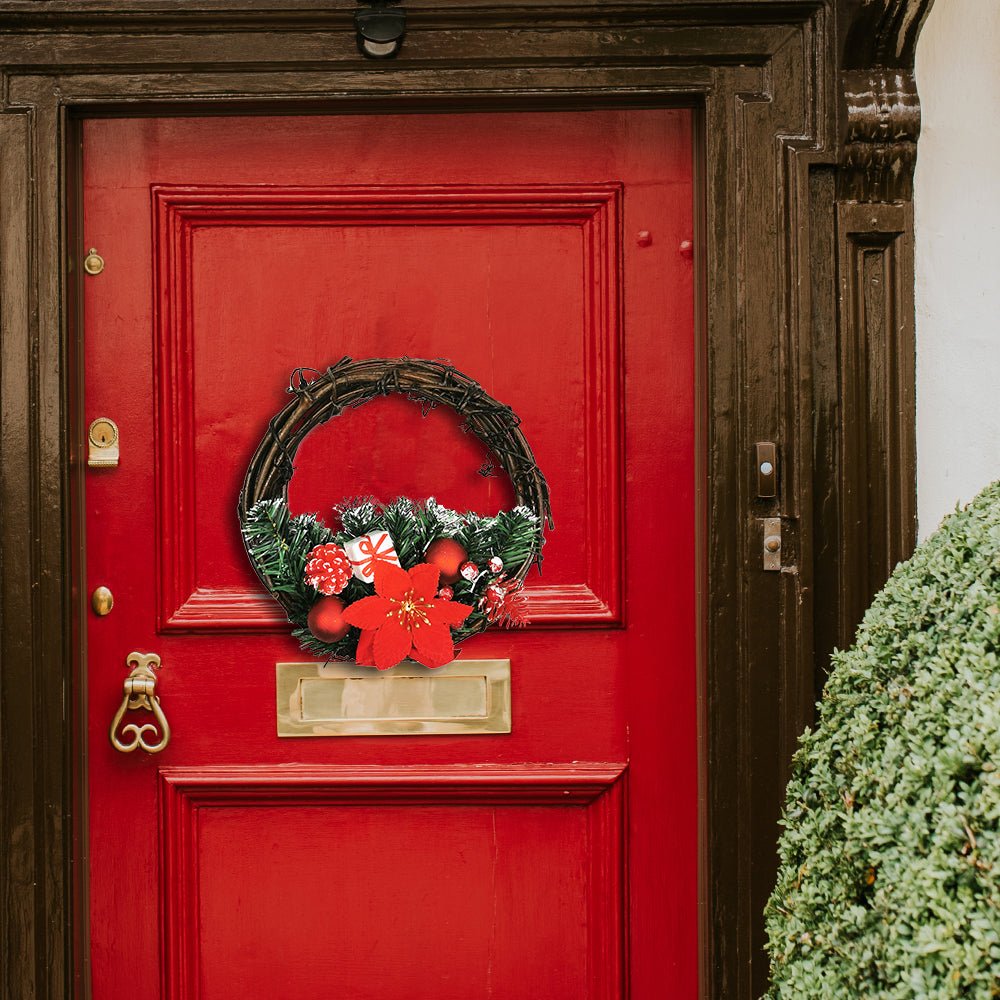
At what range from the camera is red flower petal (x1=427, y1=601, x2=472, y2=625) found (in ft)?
6.66

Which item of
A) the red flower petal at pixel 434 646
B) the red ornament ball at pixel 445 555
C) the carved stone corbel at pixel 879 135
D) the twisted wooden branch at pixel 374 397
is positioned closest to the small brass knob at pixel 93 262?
the twisted wooden branch at pixel 374 397

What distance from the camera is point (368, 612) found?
2020 millimetres

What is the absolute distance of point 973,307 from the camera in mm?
2006

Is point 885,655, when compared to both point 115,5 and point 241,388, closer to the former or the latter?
point 241,388

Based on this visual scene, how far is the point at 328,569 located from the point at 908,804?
123 centimetres

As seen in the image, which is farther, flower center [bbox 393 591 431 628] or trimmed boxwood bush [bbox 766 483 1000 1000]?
flower center [bbox 393 591 431 628]

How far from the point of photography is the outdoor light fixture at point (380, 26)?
1894 mm

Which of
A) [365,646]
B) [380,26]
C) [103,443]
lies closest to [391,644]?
[365,646]

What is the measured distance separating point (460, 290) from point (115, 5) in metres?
0.90

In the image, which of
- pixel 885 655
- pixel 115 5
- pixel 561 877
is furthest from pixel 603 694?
pixel 115 5

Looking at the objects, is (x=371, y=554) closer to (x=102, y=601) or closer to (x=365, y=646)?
(x=365, y=646)

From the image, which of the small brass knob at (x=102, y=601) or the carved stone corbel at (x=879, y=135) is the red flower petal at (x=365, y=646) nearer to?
the small brass knob at (x=102, y=601)

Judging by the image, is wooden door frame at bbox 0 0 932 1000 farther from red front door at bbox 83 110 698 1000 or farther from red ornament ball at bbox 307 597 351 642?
red ornament ball at bbox 307 597 351 642

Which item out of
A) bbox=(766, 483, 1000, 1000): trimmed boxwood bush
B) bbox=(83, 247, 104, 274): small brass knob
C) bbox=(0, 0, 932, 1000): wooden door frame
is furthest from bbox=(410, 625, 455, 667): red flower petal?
bbox=(83, 247, 104, 274): small brass knob
